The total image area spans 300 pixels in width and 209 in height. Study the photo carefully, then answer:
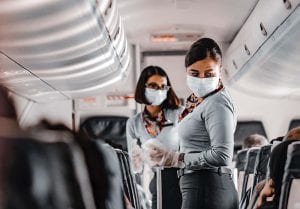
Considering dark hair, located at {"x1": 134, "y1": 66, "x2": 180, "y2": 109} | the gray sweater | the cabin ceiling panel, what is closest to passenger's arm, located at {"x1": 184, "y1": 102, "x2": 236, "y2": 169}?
the gray sweater

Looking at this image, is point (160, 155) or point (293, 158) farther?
point (160, 155)

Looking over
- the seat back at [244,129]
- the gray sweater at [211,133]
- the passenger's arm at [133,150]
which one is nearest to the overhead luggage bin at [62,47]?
the passenger's arm at [133,150]

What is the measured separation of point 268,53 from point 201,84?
0.28m

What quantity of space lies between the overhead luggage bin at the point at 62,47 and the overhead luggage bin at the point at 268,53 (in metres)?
0.35

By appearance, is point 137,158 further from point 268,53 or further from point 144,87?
point 268,53

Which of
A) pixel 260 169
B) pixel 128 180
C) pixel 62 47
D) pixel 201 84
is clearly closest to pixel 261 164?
pixel 260 169

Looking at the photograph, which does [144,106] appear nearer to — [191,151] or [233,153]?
[191,151]

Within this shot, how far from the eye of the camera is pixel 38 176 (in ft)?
3.94

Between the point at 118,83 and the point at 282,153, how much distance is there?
541mm

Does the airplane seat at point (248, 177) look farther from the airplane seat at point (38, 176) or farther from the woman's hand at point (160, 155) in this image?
the airplane seat at point (38, 176)

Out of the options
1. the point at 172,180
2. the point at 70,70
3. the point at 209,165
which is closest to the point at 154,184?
the point at 172,180

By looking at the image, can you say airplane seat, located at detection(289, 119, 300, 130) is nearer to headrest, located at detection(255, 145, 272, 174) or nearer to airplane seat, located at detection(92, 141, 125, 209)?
headrest, located at detection(255, 145, 272, 174)

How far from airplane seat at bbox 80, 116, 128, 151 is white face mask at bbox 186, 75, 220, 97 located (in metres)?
0.23

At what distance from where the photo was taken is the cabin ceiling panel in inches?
61.2
